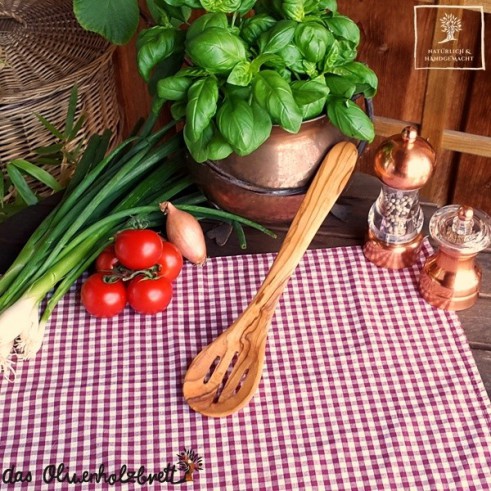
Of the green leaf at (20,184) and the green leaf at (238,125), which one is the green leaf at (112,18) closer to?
the green leaf at (20,184)

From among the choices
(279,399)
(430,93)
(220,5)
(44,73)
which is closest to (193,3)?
(220,5)

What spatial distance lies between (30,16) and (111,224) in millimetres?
993

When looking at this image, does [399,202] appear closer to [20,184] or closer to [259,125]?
[259,125]

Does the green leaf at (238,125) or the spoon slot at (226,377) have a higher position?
the green leaf at (238,125)

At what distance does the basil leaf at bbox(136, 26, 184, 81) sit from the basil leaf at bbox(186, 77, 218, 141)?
0.11 m

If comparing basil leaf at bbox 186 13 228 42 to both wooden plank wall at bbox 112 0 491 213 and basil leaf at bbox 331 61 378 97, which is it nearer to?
basil leaf at bbox 331 61 378 97

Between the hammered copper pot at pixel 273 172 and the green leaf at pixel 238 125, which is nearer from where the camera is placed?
the green leaf at pixel 238 125

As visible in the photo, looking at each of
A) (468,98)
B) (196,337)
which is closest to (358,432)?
(196,337)

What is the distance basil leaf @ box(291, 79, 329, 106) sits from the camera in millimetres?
1040

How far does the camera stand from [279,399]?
1040 mm

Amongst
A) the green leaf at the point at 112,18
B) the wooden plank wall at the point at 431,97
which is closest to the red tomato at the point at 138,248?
the green leaf at the point at 112,18

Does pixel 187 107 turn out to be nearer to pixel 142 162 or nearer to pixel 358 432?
pixel 142 162

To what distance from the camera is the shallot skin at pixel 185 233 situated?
3.98ft

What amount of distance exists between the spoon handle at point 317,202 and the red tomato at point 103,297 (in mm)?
235
